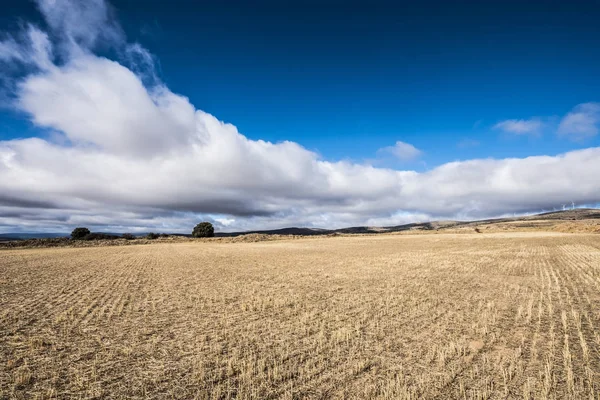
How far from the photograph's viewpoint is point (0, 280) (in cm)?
2645

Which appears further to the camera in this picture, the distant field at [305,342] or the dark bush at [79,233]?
the dark bush at [79,233]

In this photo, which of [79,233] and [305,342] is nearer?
[305,342]

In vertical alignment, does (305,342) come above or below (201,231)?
below

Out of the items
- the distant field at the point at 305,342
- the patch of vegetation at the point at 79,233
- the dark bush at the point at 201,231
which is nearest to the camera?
the distant field at the point at 305,342

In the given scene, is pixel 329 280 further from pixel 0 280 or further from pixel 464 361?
pixel 0 280

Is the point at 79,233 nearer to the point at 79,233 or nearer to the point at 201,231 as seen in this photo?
the point at 79,233

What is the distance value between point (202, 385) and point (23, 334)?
8.69 m

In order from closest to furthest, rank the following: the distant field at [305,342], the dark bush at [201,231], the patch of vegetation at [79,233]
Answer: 1. the distant field at [305,342]
2. the patch of vegetation at [79,233]
3. the dark bush at [201,231]

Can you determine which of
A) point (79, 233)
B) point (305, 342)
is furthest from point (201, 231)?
point (305, 342)

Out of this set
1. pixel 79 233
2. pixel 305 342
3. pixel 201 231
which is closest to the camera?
pixel 305 342

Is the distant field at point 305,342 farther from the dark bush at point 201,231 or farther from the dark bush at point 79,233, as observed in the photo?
the dark bush at point 201,231

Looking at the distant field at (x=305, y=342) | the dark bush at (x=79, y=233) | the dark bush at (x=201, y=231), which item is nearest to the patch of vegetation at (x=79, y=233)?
the dark bush at (x=79, y=233)

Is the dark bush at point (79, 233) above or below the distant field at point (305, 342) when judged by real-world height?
above

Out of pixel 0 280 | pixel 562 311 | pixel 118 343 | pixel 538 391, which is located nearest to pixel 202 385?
pixel 118 343
